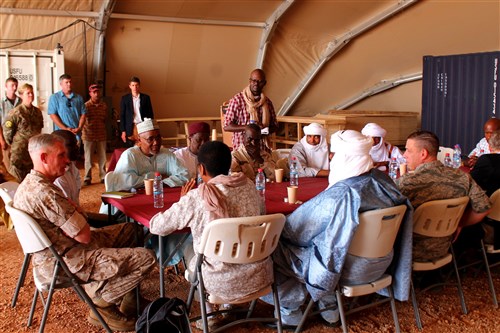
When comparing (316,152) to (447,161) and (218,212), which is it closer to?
(447,161)

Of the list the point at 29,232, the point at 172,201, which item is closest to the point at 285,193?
the point at 172,201

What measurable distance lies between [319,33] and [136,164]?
348 inches

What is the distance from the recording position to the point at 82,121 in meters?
8.02

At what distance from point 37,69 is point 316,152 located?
242 inches

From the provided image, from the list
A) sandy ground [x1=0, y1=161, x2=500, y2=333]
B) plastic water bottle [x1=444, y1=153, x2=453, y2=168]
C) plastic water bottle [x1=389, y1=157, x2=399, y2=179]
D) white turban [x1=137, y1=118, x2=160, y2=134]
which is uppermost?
white turban [x1=137, y1=118, x2=160, y2=134]

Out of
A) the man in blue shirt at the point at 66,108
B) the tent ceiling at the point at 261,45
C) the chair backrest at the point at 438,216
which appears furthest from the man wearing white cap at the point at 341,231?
the tent ceiling at the point at 261,45

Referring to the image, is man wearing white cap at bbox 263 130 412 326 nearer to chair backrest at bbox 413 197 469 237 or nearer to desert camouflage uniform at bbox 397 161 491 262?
chair backrest at bbox 413 197 469 237

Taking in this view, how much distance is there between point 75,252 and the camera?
10.5 feet

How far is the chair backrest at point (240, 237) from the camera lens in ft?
9.18

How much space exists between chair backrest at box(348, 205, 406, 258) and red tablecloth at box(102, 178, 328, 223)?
696 mm

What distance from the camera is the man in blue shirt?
7.93 metres

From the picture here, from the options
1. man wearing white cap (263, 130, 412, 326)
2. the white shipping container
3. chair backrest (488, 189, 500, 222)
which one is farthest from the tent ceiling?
man wearing white cap (263, 130, 412, 326)

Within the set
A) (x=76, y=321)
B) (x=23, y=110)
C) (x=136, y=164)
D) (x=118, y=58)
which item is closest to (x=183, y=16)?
(x=118, y=58)

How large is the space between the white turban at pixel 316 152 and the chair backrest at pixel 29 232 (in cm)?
300
